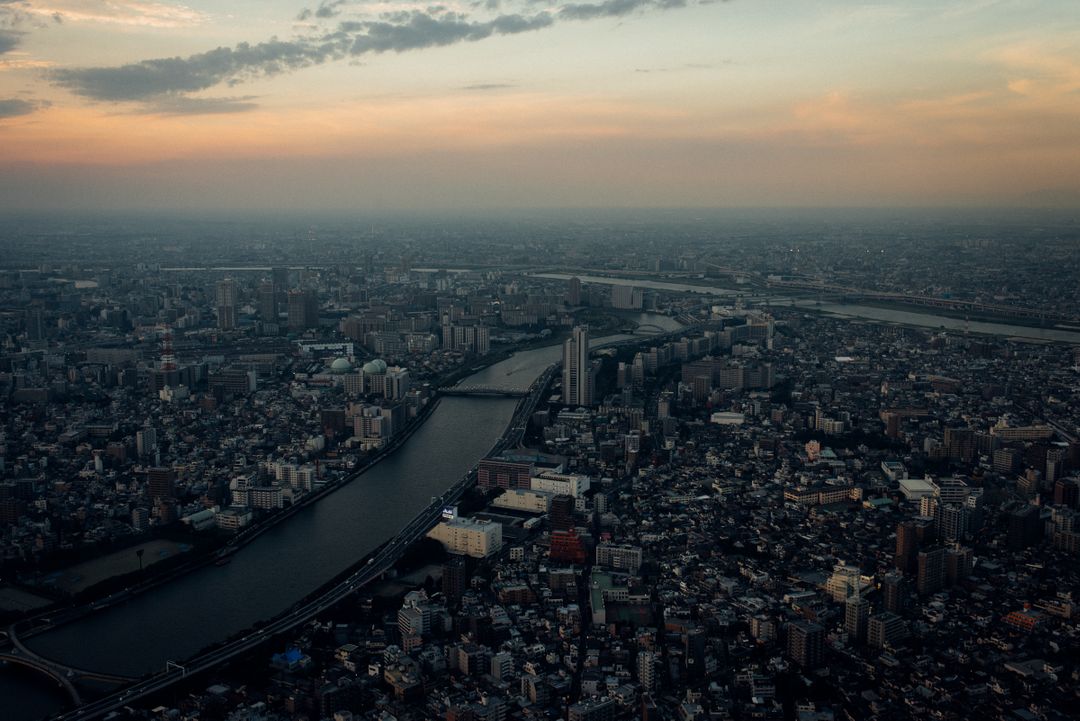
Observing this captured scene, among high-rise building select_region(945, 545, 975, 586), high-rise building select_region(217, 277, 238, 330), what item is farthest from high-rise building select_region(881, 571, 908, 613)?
high-rise building select_region(217, 277, 238, 330)

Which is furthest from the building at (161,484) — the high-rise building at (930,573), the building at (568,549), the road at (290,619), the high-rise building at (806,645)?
the high-rise building at (930,573)

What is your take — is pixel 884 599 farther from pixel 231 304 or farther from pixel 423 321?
pixel 231 304

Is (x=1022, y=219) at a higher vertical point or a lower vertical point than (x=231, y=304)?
higher

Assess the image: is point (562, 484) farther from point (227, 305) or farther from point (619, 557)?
point (227, 305)

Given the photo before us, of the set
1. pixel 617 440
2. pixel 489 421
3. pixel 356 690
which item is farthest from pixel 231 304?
pixel 356 690

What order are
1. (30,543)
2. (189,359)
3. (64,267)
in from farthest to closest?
(64,267), (189,359), (30,543)

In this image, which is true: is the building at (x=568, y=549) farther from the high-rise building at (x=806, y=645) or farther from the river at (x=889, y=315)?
the river at (x=889, y=315)

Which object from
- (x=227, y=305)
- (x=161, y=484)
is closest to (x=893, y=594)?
(x=161, y=484)
